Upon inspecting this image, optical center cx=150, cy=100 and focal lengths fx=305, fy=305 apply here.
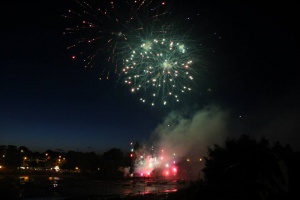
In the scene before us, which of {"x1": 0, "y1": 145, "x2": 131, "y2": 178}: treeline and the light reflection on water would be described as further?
{"x1": 0, "y1": 145, "x2": 131, "y2": 178}: treeline

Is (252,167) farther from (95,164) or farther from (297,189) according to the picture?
(95,164)

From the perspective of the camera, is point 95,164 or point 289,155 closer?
point 289,155

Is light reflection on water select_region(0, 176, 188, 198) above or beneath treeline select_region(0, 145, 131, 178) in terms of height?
beneath

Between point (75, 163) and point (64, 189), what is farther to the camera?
point (75, 163)

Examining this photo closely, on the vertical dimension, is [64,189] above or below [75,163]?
below

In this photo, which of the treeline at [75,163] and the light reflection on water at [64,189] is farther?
the treeline at [75,163]

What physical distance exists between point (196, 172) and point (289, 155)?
85.8 meters

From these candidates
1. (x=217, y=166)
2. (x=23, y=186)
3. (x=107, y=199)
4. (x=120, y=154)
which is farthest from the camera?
(x=120, y=154)

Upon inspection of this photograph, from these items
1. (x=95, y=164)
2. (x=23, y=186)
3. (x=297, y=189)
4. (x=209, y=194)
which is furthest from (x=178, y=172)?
(x=297, y=189)

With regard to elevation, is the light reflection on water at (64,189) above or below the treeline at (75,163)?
below

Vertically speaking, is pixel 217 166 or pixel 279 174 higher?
pixel 217 166

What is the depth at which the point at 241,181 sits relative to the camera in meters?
4.72

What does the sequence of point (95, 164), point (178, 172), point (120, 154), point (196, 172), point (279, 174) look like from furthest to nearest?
point (120, 154) → point (95, 164) → point (178, 172) → point (196, 172) → point (279, 174)

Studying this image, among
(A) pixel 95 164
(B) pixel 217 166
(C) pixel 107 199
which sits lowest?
(C) pixel 107 199
